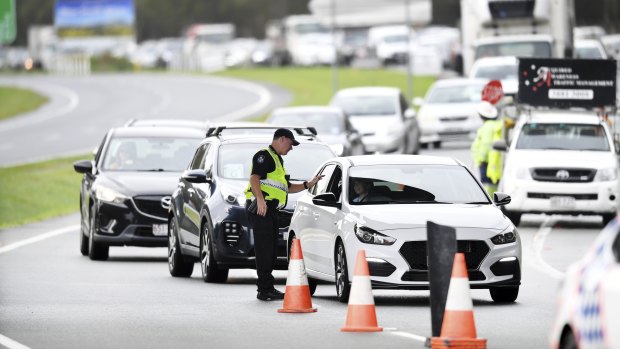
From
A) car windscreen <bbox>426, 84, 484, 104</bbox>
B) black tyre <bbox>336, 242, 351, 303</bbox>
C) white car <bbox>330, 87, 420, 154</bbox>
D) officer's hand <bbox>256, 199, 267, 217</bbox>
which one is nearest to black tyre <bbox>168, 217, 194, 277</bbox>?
officer's hand <bbox>256, 199, 267, 217</bbox>

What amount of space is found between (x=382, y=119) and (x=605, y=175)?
1298cm

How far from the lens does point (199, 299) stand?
16766mm

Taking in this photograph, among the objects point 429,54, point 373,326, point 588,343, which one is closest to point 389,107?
point 373,326

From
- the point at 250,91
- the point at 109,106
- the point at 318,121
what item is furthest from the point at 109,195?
the point at 250,91

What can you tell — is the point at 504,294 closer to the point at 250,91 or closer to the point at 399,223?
the point at 399,223

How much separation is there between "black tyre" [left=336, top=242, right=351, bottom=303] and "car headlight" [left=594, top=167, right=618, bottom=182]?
994cm

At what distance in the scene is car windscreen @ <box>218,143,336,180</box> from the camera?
19297 millimetres

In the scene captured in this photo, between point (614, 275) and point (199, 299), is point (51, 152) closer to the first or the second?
point (199, 299)

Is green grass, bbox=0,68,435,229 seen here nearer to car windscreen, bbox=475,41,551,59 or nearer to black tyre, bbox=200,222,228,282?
car windscreen, bbox=475,41,551,59

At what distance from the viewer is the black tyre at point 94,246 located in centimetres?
2186

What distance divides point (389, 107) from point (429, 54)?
48.0 metres

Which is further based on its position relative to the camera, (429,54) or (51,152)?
(429,54)

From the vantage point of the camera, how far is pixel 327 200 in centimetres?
1644

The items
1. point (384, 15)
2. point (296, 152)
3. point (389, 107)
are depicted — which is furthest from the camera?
point (384, 15)
